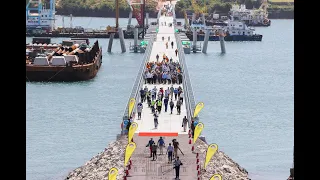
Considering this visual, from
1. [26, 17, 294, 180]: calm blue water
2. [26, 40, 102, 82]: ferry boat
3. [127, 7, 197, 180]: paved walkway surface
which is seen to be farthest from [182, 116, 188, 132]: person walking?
[26, 40, 102, 82]: ferry boat

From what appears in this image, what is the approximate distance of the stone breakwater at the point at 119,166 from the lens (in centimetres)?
3002

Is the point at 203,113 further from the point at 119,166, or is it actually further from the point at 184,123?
the point at 119,166

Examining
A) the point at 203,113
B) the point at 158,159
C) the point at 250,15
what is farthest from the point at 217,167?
the point at 250,15

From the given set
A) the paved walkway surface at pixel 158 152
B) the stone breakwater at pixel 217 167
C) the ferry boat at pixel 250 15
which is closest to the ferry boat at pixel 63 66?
the paved walkway surface at pixel 158 152

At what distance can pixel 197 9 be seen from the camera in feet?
572

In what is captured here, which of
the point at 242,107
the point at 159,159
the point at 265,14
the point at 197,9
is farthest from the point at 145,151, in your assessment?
the point at 265,14

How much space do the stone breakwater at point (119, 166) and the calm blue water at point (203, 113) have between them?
2.25 meters

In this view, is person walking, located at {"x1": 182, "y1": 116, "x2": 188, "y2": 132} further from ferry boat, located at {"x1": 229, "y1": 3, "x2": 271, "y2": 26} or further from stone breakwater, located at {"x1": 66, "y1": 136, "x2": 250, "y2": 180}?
ferry boat, located at {"x1": 229, "y1": 3, "x2": 271, "y2": 26}

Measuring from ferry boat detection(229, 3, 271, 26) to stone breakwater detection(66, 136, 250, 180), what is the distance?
13411 cm

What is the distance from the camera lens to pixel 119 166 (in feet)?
97.5

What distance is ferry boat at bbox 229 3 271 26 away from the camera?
6781 inches

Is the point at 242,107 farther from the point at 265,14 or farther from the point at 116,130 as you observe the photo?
the point at 265,14
